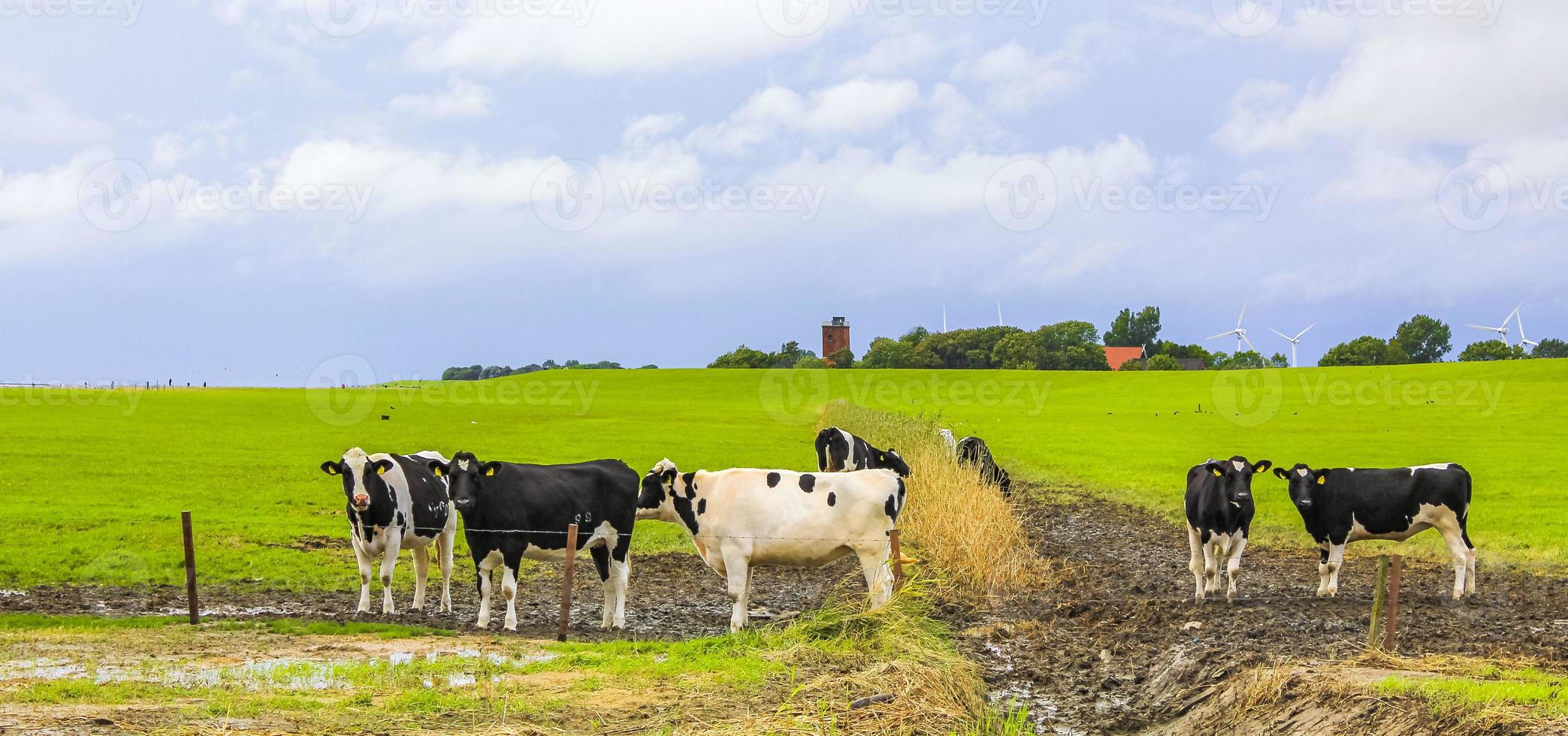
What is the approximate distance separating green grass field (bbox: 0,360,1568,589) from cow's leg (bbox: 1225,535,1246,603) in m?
7.06

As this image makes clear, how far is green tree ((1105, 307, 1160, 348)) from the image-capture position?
548ft

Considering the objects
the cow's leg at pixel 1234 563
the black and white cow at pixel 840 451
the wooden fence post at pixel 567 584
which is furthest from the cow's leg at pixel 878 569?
the black and white cow at pixel 840 451

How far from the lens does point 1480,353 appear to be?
125000 mm

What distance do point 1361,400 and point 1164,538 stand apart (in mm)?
53523

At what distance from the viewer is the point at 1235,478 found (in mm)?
15664

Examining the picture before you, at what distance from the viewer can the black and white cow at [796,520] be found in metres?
14.0

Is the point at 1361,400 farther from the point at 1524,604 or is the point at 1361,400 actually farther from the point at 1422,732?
the point at 1422,732

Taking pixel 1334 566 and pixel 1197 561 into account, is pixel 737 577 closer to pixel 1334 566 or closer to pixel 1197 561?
pixel 1197 561

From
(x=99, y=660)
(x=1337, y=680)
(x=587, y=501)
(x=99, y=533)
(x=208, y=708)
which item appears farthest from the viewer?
(x=99, y=533)

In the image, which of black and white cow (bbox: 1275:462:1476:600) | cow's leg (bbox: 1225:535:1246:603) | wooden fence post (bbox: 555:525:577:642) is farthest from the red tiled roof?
wooden fence post (bbox: 555:525:577:642)

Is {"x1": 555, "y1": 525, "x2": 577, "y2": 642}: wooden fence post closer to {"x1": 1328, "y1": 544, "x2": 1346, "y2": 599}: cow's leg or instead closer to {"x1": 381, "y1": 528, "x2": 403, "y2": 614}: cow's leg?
{"x1": 381, "y1": 528, "x2": 403, "y2": 614}: cow's leg

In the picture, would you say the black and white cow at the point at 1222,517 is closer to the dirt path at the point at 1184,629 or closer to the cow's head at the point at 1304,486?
the dirt path at the point at 1184,629

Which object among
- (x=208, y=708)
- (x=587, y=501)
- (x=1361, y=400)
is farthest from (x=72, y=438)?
(x=1361, y=400)

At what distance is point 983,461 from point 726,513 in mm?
13794
